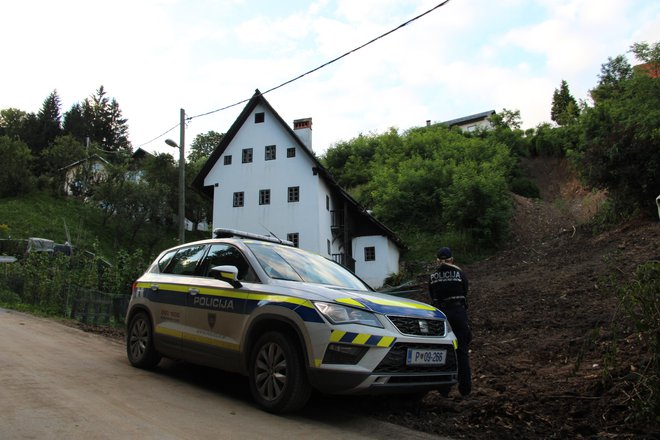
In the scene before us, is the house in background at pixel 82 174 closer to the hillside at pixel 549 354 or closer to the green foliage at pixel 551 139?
the hillside at pixel 549 354

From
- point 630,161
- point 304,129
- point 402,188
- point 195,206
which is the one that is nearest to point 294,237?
point 304,129

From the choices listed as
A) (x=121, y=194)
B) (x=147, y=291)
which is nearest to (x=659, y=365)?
(x=147, y=291)

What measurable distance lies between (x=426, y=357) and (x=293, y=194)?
24884mm

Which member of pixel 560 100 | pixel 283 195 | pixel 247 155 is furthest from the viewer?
pixel 560 100

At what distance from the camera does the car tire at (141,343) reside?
6.75 m

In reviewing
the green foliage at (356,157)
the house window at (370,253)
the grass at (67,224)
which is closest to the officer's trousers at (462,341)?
the house window at (370,253)

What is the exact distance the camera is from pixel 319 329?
4.56 meters

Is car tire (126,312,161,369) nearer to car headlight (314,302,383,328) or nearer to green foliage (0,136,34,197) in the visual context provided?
car headlight (314,302,383,328)

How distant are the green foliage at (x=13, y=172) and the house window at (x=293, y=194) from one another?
1332 inches

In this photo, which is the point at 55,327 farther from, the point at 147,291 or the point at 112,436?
the point at 112,436

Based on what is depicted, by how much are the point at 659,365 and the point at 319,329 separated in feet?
9.05

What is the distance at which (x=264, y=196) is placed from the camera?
30062 mm

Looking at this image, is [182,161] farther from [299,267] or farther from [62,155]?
[62,155]

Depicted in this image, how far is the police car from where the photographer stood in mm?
4496
